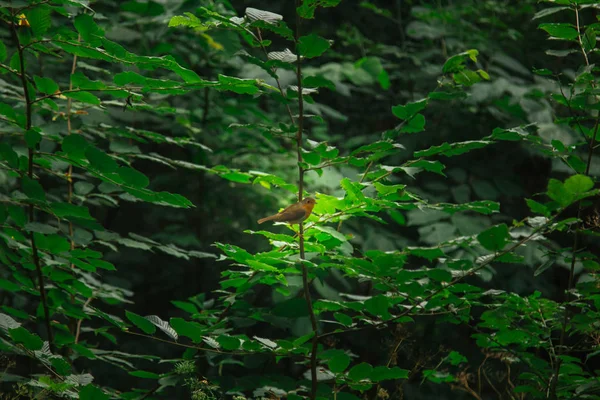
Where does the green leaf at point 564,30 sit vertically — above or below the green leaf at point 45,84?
above

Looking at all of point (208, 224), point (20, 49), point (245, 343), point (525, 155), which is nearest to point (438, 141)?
point (525, 155)

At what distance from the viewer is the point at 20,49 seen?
134cm

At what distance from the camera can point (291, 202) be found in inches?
124

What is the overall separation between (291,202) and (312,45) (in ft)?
5.79

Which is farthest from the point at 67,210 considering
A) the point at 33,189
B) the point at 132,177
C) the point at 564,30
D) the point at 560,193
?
the point at 564,30

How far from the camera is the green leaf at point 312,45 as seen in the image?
4.62 feet

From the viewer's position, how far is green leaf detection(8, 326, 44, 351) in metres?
1.29

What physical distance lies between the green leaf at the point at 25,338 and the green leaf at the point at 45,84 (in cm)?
56

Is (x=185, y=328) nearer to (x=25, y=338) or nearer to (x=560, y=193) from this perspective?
(x=25, y=338)

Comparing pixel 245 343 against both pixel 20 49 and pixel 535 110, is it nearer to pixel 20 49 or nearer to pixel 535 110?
pixel 20 49

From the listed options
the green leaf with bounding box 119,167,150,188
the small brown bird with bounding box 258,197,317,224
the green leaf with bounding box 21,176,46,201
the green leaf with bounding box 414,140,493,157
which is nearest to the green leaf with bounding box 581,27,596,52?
the green leaf with bounding box 414,140,493,157

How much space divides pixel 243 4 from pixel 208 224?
1.53 m

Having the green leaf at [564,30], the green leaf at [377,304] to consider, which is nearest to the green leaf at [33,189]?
the green leaf at [377,304]

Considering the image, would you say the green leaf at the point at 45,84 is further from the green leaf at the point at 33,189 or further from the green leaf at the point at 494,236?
the green leaf at the point at 494,236
